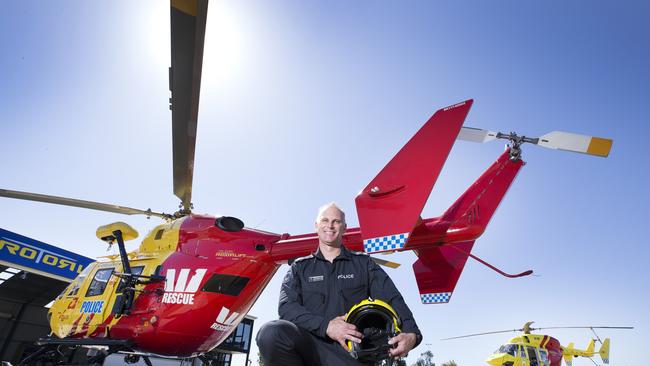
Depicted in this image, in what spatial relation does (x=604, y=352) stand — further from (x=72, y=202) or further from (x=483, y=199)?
(x=72, y=202)

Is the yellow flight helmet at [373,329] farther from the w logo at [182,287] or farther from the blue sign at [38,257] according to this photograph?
the blue sign at [38,257]

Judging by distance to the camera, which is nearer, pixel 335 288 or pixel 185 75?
pixel 335 288

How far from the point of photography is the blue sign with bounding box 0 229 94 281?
33.9ft

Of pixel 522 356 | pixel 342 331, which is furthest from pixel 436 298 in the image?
pixel 522 356

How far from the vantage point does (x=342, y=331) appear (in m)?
2.04

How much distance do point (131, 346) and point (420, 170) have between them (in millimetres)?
5338

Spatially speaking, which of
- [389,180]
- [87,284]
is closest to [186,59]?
[389,180]

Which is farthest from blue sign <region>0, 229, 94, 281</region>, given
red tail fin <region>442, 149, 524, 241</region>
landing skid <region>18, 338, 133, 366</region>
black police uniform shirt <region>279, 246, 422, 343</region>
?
red tail fin <region>442, 149, 524, 241</region>

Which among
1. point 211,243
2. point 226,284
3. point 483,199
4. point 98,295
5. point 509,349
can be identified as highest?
point 211,243

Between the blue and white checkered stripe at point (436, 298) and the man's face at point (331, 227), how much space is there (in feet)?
11.7

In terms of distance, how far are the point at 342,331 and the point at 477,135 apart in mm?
3329

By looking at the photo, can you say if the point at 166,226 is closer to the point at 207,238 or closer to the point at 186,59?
the point at 207,238

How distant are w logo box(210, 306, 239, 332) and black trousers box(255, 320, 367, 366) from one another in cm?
388

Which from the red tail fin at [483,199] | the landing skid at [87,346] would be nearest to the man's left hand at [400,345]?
the red tail fin at [483,199]
